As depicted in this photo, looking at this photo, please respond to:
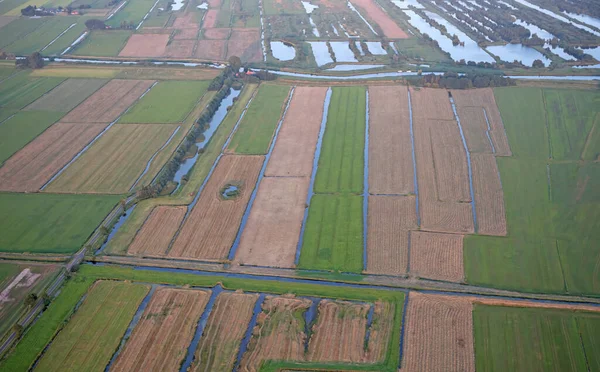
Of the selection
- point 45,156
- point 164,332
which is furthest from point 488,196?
point 45,156

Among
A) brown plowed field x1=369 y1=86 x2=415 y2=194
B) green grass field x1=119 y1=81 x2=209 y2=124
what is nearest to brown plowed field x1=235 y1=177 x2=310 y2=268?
brown plowed field x1=369 y1=86 x2=415 y2=194

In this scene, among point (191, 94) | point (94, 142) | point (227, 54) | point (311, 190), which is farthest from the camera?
point (227, 54)

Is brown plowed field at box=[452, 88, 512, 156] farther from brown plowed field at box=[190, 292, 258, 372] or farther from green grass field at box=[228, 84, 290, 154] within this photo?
brown plowed field at box=[190, 292, 258, 372]

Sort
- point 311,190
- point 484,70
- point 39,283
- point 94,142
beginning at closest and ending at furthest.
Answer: point 39,283, point 311,190, point 94,142, point 484,70

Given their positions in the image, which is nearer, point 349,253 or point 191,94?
point 349,253

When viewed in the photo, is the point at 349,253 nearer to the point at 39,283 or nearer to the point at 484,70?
the point at 39,283

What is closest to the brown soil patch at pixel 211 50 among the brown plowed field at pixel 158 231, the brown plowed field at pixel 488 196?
the brown plowed field at pixel 158 231

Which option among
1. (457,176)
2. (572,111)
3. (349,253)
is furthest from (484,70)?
(349,253)
